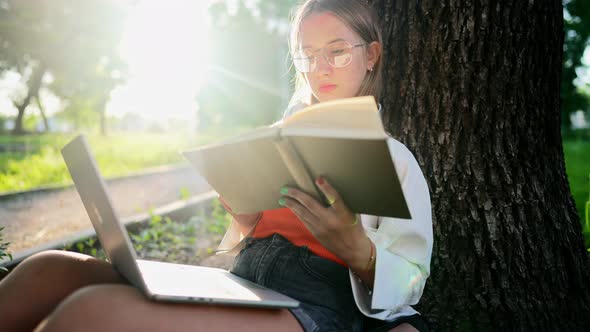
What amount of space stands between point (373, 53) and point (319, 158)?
91 centimetres

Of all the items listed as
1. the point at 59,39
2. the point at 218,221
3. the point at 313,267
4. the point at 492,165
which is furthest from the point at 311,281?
the point at 59,39

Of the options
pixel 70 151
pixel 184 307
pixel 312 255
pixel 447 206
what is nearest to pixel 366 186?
pixel 312 255

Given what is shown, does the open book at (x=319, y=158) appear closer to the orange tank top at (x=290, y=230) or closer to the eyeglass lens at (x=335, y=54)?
the orange tank top at (x=290, y=230)

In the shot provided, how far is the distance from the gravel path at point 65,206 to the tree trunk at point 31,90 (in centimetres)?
1842

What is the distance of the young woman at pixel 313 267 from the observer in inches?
52.0

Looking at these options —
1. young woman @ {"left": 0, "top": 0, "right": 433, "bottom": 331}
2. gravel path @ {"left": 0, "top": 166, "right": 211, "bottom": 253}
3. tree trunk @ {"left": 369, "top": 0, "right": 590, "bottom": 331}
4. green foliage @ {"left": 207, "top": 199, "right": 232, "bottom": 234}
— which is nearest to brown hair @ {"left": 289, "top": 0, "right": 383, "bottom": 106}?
young woman @ {"left": 0, "top": 0, "right": 433, "bottom": 331}

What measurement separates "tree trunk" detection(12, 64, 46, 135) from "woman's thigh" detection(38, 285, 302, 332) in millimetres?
25900

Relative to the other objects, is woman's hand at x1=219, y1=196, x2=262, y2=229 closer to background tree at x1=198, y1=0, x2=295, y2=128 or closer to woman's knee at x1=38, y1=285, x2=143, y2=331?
woman's knee at x1=38, y1=285, x2=143, y2=331

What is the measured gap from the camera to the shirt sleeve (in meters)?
1.58

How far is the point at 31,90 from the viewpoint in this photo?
25.8 metres

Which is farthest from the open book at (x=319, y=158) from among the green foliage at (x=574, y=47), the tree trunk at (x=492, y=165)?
the green foliage at (x=574, y=47)

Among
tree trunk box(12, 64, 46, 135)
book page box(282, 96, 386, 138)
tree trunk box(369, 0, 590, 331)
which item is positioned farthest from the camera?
tree trunk box(12, 64, 46, 135)

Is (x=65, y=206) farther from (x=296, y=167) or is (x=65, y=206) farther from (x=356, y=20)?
(x=296, y=167)

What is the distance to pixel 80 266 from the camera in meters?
1.66
